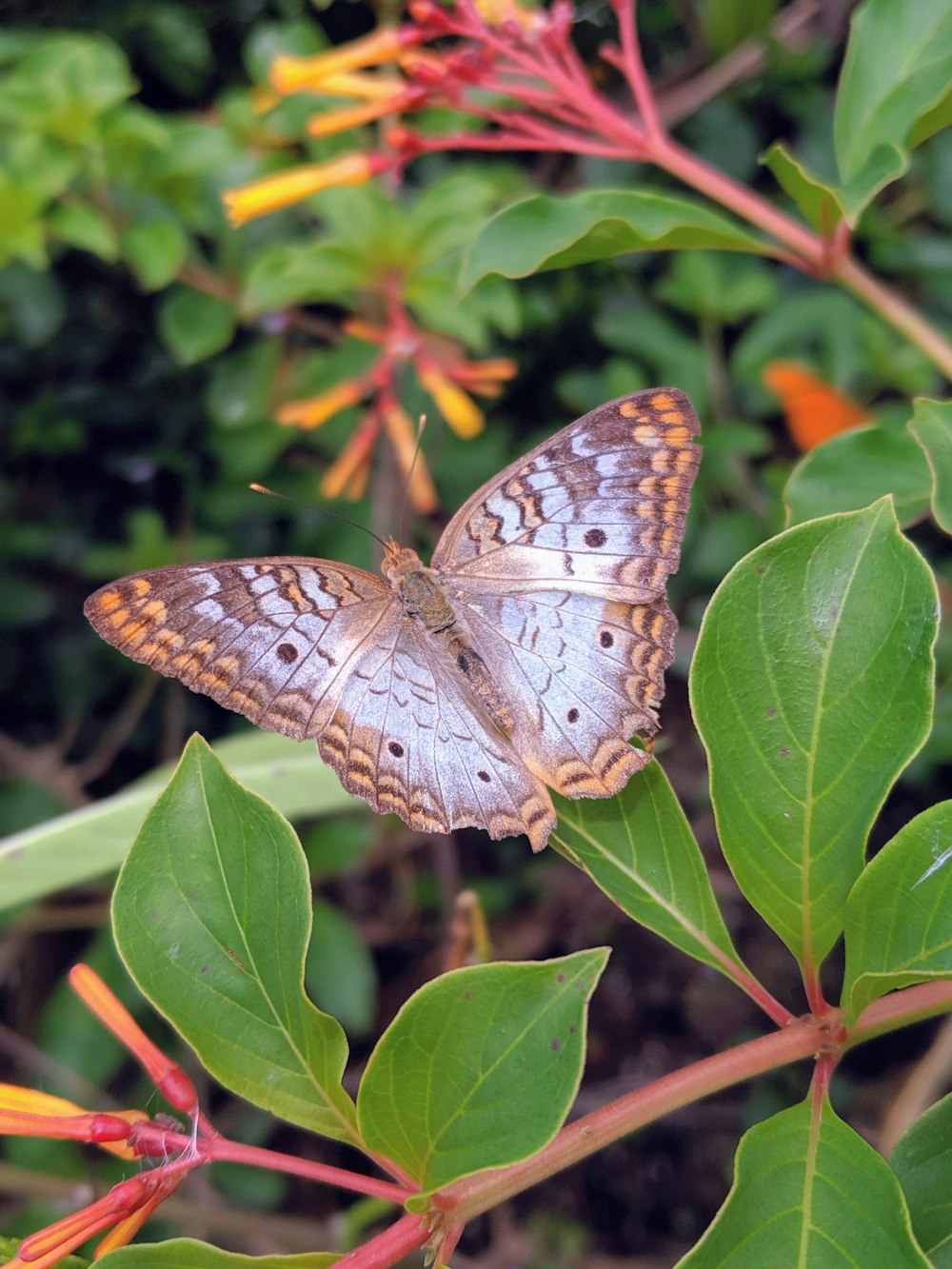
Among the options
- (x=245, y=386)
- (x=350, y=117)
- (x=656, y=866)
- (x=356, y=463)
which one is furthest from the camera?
(x=245, y=386)

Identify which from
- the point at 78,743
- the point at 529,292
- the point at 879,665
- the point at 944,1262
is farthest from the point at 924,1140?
the point at 78,743

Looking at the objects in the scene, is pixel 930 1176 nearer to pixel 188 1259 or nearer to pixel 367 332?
pixel 188 1259

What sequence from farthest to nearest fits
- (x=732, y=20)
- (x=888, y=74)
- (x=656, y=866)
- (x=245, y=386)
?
(x=732, y=20) → (x=245, y=386) → (x=888, y=74) → (x=656, y=866)

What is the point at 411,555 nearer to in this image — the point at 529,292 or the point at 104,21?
the point at 529,292

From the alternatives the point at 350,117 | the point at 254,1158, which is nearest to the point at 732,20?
the point at 350,117

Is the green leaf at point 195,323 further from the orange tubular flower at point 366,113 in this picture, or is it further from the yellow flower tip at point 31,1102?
the yellow flower tip at point 31,1102

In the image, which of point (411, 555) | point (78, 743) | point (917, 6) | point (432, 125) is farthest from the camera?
point (78, 743)

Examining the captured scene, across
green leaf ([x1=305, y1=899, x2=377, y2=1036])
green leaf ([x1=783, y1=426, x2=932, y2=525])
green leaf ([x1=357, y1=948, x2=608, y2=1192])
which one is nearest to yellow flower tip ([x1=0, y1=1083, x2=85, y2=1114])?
green leaf ([x1=357, y1=948, x2=608, y2=1192])
